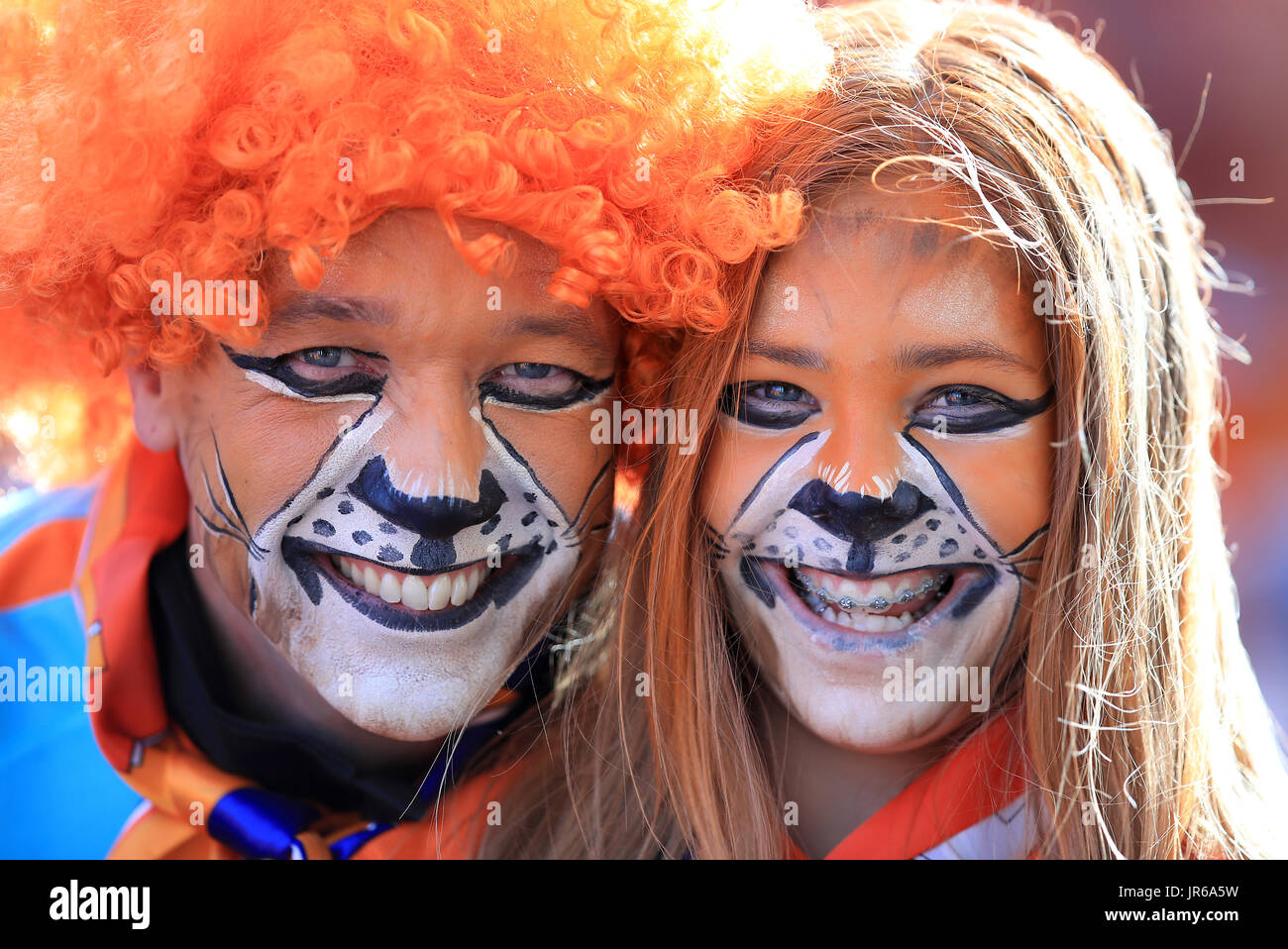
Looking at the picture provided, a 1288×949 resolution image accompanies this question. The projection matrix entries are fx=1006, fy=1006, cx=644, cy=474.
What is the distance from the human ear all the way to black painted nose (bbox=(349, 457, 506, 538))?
1.06 ft

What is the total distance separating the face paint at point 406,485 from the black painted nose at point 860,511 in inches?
11.7

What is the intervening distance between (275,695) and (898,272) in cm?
110

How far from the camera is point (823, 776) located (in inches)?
59.6

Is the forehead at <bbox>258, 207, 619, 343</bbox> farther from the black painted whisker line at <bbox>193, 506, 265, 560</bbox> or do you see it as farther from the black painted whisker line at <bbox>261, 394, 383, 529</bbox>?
the black painted whisker line at <bbox>193, 506, 265, 560</bbox>

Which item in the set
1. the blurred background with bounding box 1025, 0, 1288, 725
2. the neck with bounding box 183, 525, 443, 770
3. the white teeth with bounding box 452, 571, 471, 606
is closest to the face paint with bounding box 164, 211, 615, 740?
the white teeth with bounding box 452, 571, 471, 606

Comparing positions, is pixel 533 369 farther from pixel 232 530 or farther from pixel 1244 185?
pixel 1244 185

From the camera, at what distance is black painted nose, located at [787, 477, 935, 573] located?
135 centimetres

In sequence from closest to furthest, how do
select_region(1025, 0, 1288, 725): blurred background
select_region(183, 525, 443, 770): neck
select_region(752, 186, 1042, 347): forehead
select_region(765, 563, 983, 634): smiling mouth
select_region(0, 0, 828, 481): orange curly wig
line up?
select_region(0, 0, 828, 481): orange curly wig, select_region(752, 186, 1042, 347): forehead, select_region(765, 563, 983, 634): smiling mouth, select_region(183, 525, 443, 770): neck, select_region(1025, 0, 1288, 725): blurred background

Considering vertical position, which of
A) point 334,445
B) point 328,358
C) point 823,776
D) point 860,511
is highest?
point 328,358

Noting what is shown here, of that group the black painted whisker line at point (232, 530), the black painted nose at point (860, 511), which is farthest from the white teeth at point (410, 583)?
the black painted nose at point (860, 511)

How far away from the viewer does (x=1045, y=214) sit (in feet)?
4.37

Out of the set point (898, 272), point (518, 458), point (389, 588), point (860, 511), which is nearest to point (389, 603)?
point (389, 588)
